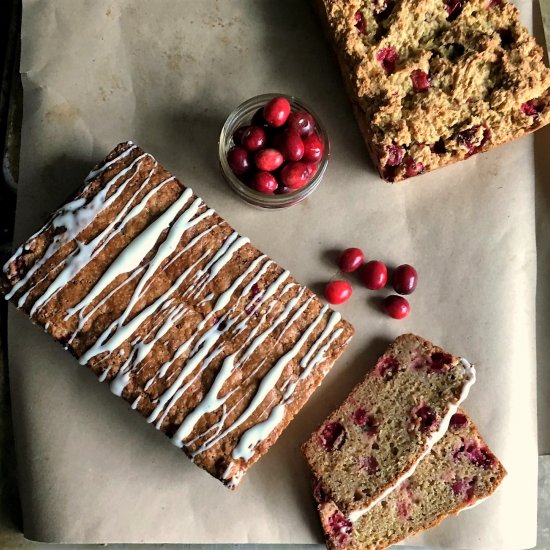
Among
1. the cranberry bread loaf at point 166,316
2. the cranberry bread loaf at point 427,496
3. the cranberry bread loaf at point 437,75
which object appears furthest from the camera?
the cranberry bread loaf at point 427,496

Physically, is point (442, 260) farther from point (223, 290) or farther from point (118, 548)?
point (118, 548)

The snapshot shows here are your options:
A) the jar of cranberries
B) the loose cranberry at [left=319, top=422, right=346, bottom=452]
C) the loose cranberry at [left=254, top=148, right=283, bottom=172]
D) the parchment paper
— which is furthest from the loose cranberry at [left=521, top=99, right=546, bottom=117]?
the loose cranberry at [left=319, top=422, right=346, bottom=452]

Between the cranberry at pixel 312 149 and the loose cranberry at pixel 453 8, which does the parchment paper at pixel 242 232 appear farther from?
the loose cranberry at pixel 453 8

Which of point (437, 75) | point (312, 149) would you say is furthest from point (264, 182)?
point (437, 75)

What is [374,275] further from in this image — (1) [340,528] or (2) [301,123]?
(1) [340,528]

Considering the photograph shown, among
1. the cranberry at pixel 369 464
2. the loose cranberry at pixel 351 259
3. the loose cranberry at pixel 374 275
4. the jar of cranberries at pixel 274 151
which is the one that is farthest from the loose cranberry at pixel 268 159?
the cranberry at pixel 369 464

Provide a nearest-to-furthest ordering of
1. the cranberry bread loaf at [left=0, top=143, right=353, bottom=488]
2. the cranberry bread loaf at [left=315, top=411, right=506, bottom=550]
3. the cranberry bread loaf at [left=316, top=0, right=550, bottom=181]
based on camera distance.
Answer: the cranberry bread loaf at [left=0, top=143, right=353, bottom=488] → the cranberry bread loaf at [left=316, top=0, right=550, bottom=181] → the cranberry bread loaf at [left=315, top=411, right=506, bottom=550]

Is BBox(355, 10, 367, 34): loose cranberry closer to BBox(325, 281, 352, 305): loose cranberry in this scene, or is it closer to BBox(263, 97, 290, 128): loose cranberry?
BBox(263, 97, 290, 128): loose cranberry
